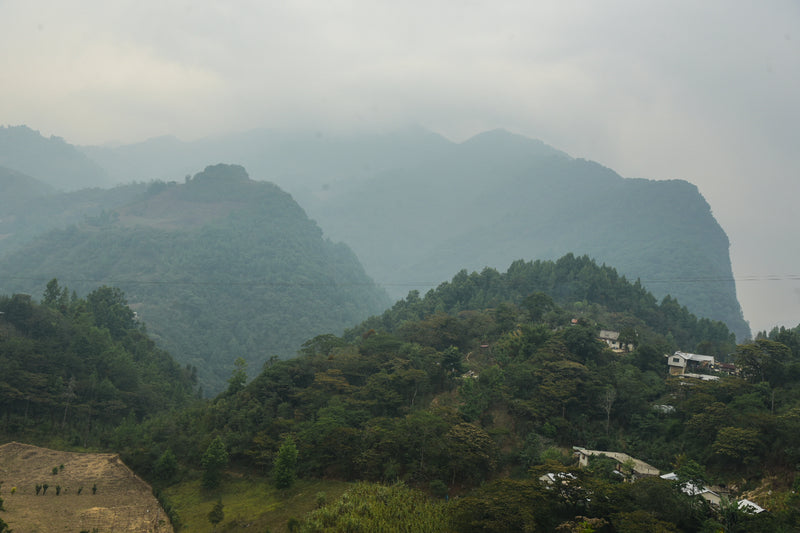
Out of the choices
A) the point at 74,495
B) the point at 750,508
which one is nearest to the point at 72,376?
the point at 74,495

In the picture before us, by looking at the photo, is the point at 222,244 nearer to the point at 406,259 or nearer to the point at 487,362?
the point at 487,362

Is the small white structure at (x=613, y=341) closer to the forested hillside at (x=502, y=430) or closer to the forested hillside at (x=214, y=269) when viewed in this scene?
the forested hillside at (x=502, y=430)

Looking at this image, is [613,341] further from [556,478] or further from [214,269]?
[214,269]

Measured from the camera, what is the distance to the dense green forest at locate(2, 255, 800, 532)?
15750 mm

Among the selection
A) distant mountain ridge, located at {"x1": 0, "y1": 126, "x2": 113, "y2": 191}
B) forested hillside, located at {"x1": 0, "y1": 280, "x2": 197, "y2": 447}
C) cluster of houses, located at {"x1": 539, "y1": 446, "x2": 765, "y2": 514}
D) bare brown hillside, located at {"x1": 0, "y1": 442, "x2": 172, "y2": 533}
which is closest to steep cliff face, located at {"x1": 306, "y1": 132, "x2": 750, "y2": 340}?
cluster of houses, located at {"x1": 539, "y1": 446, "x2": 765, "y2": 514}

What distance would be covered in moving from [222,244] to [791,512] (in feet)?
283

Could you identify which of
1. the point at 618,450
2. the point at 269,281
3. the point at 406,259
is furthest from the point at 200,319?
the point at 406,259

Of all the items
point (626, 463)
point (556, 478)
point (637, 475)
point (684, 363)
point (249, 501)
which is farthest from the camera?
point (684, 363)

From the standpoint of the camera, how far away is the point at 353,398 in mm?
27188

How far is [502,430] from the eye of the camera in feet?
73.8

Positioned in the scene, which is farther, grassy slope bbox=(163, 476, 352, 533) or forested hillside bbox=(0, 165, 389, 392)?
forested hillside bbox=(0, 165, 389, 392)

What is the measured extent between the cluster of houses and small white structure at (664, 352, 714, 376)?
1218 cm

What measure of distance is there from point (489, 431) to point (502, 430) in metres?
0.56

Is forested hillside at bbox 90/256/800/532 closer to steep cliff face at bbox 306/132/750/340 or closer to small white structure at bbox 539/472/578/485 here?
small white structure at bbox 539/472/578/485
